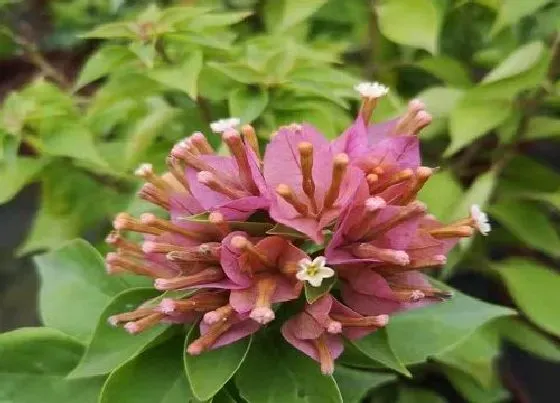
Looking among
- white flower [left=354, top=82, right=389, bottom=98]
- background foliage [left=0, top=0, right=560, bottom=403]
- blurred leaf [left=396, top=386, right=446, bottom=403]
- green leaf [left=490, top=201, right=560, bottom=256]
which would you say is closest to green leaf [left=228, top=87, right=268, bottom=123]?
background foliage [left=0, top=0, right=560, bottom=403]

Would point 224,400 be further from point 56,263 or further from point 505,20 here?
point 505,20

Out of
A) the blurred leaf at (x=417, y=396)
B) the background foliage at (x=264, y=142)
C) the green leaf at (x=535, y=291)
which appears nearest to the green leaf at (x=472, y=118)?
the background foliage at (x=264, y=142)

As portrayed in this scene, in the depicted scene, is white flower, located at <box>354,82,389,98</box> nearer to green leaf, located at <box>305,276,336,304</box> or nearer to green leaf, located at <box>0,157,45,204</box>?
green leaf, located at <box>305,276,336,304</box>

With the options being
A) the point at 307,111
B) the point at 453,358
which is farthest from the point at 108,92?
the point at 453,358

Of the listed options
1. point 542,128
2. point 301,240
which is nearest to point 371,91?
point 301,240

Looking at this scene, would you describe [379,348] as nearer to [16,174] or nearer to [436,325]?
[436,325]
